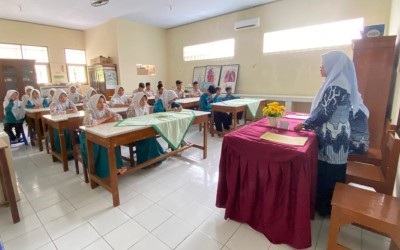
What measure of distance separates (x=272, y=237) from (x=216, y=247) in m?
0.47

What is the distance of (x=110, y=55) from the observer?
23.4 feet

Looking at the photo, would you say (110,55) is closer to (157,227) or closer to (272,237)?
(157,227)

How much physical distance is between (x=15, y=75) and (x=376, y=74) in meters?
9.19

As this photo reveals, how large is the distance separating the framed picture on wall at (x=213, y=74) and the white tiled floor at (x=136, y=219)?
448 cm

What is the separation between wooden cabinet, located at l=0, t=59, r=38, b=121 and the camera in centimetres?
645

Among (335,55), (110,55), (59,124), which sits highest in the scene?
(110,55)

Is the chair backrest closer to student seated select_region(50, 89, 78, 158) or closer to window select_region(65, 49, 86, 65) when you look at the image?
student seated select_region(50, 89, 78, 158)

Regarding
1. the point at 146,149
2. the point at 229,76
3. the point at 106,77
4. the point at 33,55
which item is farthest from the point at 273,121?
the point at 33,55

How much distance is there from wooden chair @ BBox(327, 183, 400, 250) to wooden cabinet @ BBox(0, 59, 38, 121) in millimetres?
8758

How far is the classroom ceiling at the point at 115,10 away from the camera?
17.4 feet

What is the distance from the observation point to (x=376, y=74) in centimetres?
251

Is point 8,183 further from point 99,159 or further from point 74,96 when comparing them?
point 74,96

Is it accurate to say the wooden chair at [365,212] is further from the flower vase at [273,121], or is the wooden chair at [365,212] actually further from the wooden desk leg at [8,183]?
the wooden desk leg at [8,183]

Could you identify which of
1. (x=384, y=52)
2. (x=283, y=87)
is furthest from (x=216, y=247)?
(x=283, y=87)
